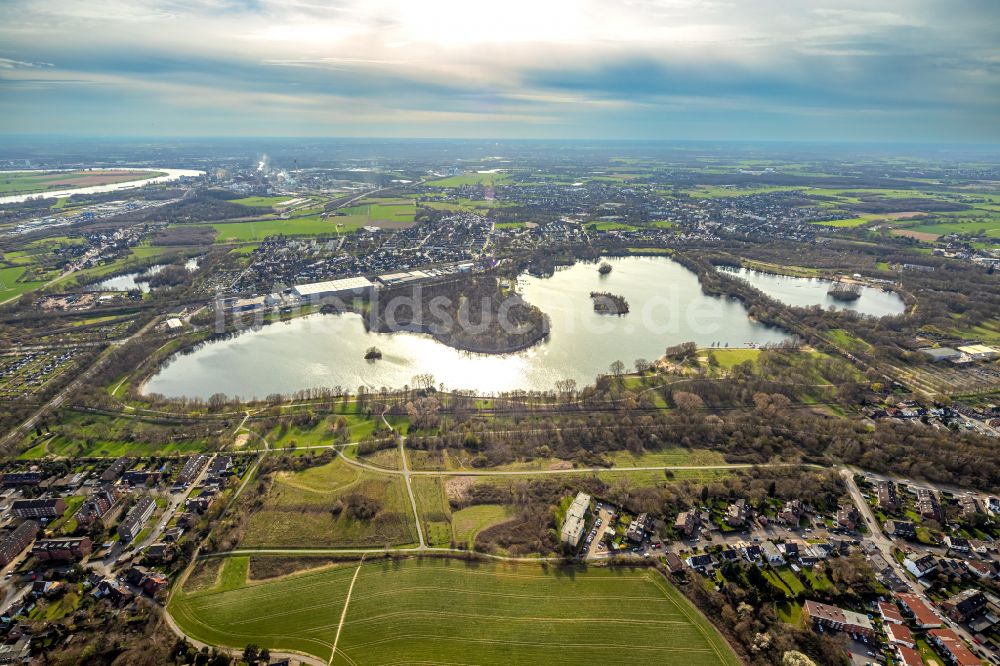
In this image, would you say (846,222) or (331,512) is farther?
(846,222)

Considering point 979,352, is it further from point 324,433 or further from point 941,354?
point 324,433

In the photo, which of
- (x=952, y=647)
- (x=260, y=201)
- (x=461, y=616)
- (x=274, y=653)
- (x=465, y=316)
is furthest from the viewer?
(x=260, y=201)

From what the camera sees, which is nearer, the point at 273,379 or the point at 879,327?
the point at 273,379

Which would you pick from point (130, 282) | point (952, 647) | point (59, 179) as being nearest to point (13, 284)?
point (130, 282)

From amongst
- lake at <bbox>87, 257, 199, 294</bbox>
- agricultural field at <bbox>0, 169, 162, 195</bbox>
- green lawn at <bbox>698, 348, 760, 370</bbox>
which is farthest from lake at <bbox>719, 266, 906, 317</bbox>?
agricultural field at <bbox>0, 169, 162, 195</bbox>

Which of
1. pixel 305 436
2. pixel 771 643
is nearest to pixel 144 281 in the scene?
pixel 305 436

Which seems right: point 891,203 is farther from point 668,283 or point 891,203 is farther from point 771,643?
point 771,643

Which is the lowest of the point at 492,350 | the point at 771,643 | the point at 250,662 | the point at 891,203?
the point at 250,662

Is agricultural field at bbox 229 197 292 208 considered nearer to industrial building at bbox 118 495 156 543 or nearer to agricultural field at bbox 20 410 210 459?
agricultural field at bbox 20 410 210 459
